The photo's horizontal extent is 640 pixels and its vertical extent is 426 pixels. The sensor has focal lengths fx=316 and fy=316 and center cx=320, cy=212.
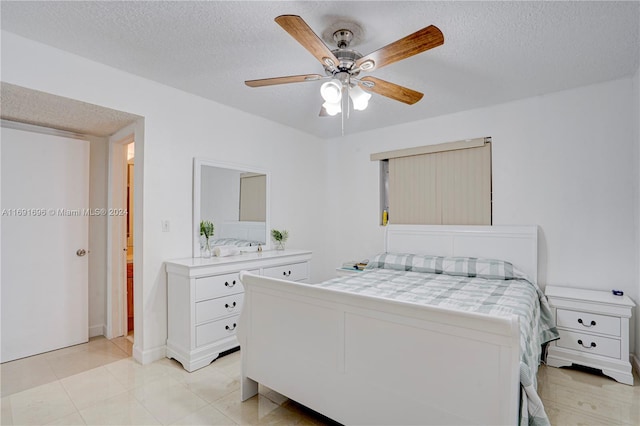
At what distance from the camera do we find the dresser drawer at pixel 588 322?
237cm

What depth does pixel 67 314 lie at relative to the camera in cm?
296

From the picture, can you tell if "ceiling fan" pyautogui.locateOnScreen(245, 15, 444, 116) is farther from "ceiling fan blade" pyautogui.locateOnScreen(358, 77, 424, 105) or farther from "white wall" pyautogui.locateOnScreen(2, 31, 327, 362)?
"white wall" pyautogui.locateOnScreen(2, 31, 327, 362)

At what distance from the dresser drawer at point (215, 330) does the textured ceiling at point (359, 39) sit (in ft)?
6.75

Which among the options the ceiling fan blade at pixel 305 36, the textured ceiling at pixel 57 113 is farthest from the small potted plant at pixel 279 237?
the ceiling fan blade at pixel 305 36

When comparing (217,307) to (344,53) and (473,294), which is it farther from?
(344,53)

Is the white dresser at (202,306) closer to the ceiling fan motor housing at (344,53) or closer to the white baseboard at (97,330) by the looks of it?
the white baseboard at (97,330)

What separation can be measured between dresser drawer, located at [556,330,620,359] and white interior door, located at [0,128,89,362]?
14.1 feet

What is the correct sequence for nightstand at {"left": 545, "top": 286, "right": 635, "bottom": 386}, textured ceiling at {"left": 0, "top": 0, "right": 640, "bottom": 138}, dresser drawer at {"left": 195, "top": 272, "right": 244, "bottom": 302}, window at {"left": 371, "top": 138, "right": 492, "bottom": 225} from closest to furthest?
textured ceiling at {"left": 0, "top": 0, "right": 640, "bottom": 138} → nightstand at {"left": 545, "top": 286, "right": 635, "bottom": 386} → dresser drawer at {"left": 195, "top": 272, "right": 244, "bottom": 302} → window at {"left": 371, "top": 138, "right": 492, "bottom": 225}

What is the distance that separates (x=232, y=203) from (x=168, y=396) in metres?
1.80

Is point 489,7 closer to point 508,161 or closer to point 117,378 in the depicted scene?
point 508,161

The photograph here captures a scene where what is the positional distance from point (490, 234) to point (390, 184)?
1.27m

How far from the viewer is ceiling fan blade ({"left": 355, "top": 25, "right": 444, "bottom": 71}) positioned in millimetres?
1457

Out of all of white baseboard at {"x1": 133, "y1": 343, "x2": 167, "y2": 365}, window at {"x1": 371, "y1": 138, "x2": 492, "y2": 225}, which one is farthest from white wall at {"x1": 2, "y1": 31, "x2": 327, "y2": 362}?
window at {"x1": 371, "y1": 138, "x2": 492, "y2": 225}

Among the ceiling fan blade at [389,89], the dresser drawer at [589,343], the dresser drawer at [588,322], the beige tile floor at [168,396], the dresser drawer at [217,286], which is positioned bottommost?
the beige tile floor at [168,396]
